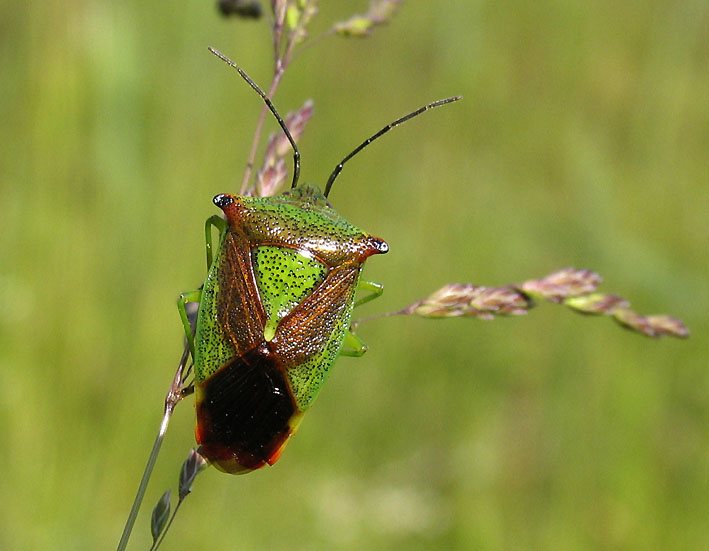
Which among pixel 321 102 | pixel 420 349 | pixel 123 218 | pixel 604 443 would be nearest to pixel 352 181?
pixel 321 102

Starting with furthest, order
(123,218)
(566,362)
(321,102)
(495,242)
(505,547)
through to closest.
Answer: (321,102) < (495,242) < (566,362) < (123,218) < (505,547)

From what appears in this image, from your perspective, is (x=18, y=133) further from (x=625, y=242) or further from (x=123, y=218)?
(x=625, y=242)

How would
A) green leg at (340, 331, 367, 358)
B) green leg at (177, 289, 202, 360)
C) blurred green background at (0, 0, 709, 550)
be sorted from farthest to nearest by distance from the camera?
1. blurred green background at (0, 0, 709, 550)
2. green leg at (340, 331, 367, 358)
3. green leg at (177, 289, 202, 360)

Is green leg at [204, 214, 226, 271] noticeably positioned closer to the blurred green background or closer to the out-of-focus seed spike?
the out-of-focus seed spike

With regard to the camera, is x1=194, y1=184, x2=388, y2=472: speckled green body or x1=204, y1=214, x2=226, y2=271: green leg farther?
x1=204, y1=214, x2=226, y2=271: green leg

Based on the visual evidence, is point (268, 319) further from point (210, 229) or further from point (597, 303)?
point (597, 303)

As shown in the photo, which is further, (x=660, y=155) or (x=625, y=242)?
(x=660, y=155)

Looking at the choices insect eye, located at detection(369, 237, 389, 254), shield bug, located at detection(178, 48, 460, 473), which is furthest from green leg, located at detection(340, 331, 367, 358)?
insect eye, located at detection(369, 237, 389, 254)

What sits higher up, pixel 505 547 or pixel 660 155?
pixel 660 155
